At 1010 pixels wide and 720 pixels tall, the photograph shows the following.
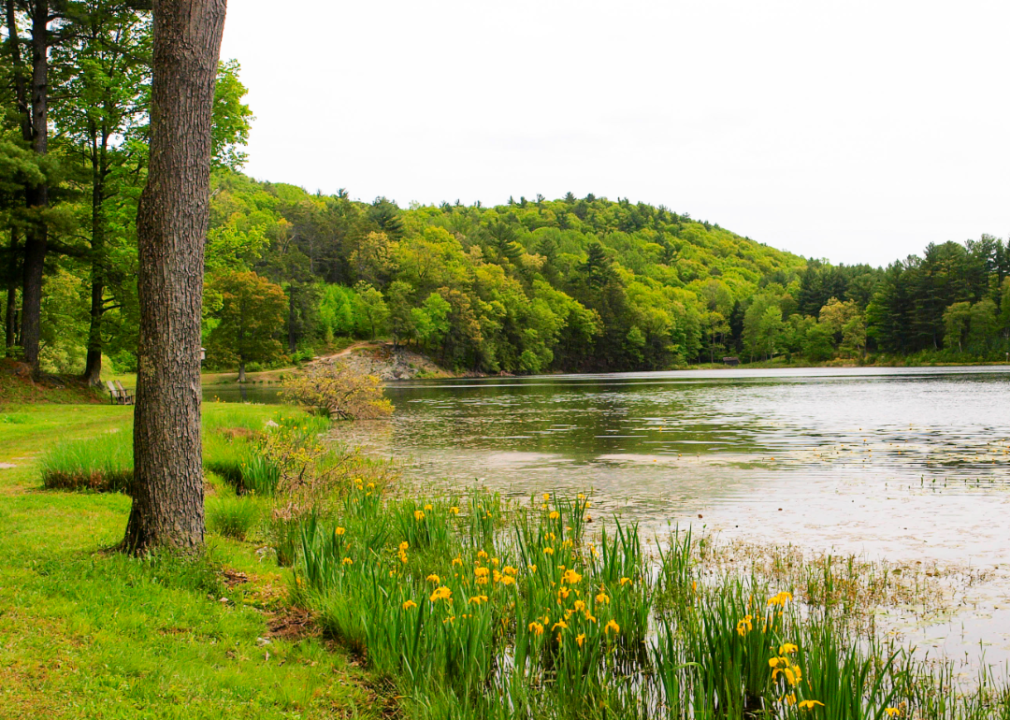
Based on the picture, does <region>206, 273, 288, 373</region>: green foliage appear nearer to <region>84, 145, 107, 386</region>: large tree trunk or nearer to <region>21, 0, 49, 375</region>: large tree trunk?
<region>84, 145, 107, 386</region>: large tree trunk

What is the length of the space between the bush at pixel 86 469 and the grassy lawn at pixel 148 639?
8.09 ft

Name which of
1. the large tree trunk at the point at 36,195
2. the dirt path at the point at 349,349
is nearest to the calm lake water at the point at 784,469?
the large tree trunk at the point at 36,195

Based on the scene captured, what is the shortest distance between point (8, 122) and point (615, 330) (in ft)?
368

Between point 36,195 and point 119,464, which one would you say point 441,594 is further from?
point 36,195

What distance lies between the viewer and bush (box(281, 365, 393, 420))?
100ft

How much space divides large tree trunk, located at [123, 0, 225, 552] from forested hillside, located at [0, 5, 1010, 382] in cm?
1881

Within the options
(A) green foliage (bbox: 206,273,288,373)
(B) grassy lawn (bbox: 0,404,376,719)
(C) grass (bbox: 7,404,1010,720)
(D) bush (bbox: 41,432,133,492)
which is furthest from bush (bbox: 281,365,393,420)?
(A) green foliage (bbox: 206,273,288,373)

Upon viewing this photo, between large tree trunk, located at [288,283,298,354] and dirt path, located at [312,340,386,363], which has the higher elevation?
large tree trunk, located at [288,283,298,354]

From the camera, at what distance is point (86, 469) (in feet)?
33.7

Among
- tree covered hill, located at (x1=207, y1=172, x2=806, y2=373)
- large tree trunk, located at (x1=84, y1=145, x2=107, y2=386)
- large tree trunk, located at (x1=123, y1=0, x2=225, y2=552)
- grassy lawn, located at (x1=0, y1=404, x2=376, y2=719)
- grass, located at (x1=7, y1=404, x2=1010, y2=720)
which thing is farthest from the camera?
tree covered hill, located at (x1=207, y1=172, x2=806, y2=373)

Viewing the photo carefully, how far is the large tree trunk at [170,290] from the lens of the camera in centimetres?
653

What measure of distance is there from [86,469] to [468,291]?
3705 inches

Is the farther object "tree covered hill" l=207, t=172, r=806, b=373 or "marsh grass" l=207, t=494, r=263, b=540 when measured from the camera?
"tree covered hill" l=207, t=172, r=806, b=373

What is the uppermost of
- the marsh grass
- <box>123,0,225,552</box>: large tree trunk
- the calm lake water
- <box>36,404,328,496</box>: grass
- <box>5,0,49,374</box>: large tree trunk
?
<box>5,0,49,374</box>: large tree trunk
